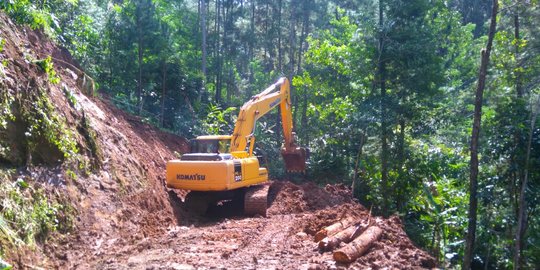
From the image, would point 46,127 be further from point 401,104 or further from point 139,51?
point 139,51

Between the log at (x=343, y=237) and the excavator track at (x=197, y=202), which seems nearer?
the log at (x=343, y=237)

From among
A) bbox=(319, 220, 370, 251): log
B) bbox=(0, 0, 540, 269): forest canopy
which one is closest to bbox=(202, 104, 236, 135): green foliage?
bbox=(0, 0, 540, 269): forest canopy

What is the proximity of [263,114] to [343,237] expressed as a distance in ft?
22.9

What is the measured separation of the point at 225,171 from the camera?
40.0 ft

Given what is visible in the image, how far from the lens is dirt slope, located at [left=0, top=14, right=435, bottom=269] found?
25.6ft

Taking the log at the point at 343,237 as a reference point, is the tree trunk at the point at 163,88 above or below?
above

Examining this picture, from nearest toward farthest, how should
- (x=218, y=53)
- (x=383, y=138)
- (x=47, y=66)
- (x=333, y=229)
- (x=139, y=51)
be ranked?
(x=47, y=66)
(x=333, y=229)
(x=383, y=138)
(x=139, y=51)
(x=218, y=53)

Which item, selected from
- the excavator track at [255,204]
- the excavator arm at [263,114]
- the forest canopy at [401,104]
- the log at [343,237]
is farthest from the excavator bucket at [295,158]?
the log at [343,237]

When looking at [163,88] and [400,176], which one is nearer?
[400,176]

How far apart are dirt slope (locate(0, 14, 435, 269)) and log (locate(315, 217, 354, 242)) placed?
8.5 inches

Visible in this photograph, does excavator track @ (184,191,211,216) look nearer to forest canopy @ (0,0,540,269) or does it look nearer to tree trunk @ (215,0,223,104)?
forest canopy @ (0,0,540,269)

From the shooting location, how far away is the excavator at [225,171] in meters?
12.4

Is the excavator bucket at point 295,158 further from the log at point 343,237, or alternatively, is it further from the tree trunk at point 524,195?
the tree trunk at point 524,195

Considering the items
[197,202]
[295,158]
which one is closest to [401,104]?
[295,158]
